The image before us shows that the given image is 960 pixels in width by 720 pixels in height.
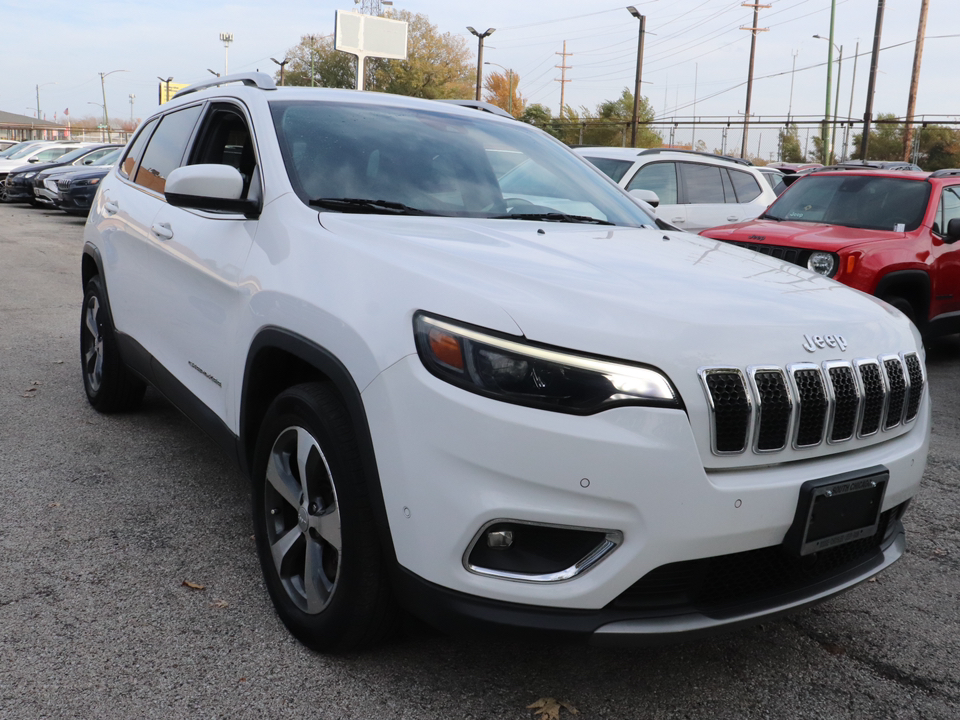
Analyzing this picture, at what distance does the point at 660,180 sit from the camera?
1042 centimetres

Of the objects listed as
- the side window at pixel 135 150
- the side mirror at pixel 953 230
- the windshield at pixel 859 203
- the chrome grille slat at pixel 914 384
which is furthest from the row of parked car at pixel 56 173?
the chrome grille slat at pixel 914 384

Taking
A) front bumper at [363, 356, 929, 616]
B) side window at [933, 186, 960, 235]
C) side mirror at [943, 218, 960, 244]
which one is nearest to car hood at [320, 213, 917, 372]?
front bumper at [363, 356, 929, 616]

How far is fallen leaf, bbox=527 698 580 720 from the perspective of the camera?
7.85 ft

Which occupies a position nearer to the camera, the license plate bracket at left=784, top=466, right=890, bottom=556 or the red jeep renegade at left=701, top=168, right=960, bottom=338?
the license plate bracket at left=784, top=466, right=890, bottom=556

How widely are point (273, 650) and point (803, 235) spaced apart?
6.02m

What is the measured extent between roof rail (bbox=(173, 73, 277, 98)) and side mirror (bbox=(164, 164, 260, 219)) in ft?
2.40

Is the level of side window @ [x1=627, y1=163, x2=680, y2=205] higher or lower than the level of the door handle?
higher

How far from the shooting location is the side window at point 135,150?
472 centimetres

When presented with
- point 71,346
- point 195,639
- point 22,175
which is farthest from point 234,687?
point 22,175

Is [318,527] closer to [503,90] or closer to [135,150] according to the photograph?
[135,150]

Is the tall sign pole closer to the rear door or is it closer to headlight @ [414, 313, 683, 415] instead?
the rear door

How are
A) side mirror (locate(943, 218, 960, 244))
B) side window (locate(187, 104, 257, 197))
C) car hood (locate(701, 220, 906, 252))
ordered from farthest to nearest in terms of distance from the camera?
side mirror (locate(943, 218, 960, 244)) < car hood (locate(701, 220, 906, 252)) < side window (locate(187, 104, 257, 197))

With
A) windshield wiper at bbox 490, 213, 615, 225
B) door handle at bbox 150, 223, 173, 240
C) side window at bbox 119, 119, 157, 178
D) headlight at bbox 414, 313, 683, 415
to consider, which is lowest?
headlight at bbox 414, 313, 683, 415

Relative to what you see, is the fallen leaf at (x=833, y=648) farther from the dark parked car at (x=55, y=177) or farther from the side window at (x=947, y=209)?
the dark parked car at (x=55, y=177)
